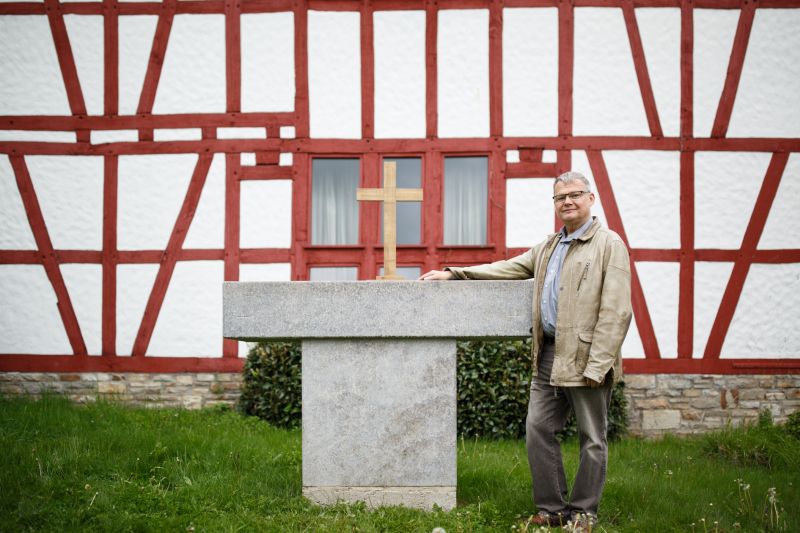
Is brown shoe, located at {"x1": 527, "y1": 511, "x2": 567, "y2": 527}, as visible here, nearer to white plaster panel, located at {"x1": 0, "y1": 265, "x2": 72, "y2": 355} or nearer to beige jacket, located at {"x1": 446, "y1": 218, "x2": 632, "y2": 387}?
beige jacket, located at {"x1": 446, "y1": 218, "x2": 632, "y2": 387}

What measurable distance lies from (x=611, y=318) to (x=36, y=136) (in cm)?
699

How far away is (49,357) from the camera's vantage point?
7.11 meters

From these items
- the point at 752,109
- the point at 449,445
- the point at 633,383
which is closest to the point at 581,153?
the point at 752,109

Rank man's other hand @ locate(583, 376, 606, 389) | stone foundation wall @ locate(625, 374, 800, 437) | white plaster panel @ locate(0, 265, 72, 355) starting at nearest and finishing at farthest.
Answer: man's other hand @ locate(583, 376, 606, 389)
stone foundation wall @ locate(625, 374, 800, 437)
white plaster panel @ locate(0, 265, 72, 355)

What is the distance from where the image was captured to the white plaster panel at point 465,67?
7230 millimetres

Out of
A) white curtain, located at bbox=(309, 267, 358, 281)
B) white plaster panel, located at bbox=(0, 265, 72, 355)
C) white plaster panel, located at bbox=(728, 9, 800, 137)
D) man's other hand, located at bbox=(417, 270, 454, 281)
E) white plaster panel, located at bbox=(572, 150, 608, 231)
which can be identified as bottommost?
white plaster panel, located at bbox=(0, 265, 72, 355)

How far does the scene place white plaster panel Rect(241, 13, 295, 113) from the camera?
7.27 m

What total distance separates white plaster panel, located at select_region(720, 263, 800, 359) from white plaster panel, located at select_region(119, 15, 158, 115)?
7451 millimetres

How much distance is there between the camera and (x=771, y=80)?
7121 millimetres

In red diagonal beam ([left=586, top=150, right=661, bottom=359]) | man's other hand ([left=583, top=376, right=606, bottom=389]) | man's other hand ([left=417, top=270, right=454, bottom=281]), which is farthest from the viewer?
red diagonal beam ([left=586, top=150, right=661, bottom=359])

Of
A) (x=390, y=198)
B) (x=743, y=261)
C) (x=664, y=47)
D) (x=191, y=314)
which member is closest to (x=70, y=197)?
(x=191, y=314)

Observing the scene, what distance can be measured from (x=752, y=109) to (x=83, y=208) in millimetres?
7929

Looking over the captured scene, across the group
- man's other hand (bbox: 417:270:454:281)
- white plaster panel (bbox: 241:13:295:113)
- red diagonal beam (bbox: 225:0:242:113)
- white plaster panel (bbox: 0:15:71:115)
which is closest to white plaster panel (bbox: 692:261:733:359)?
man's other hand (bbox: 417:270:454:281)

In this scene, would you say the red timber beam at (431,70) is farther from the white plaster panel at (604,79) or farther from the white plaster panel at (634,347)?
the white plaster panel at (634,347)
